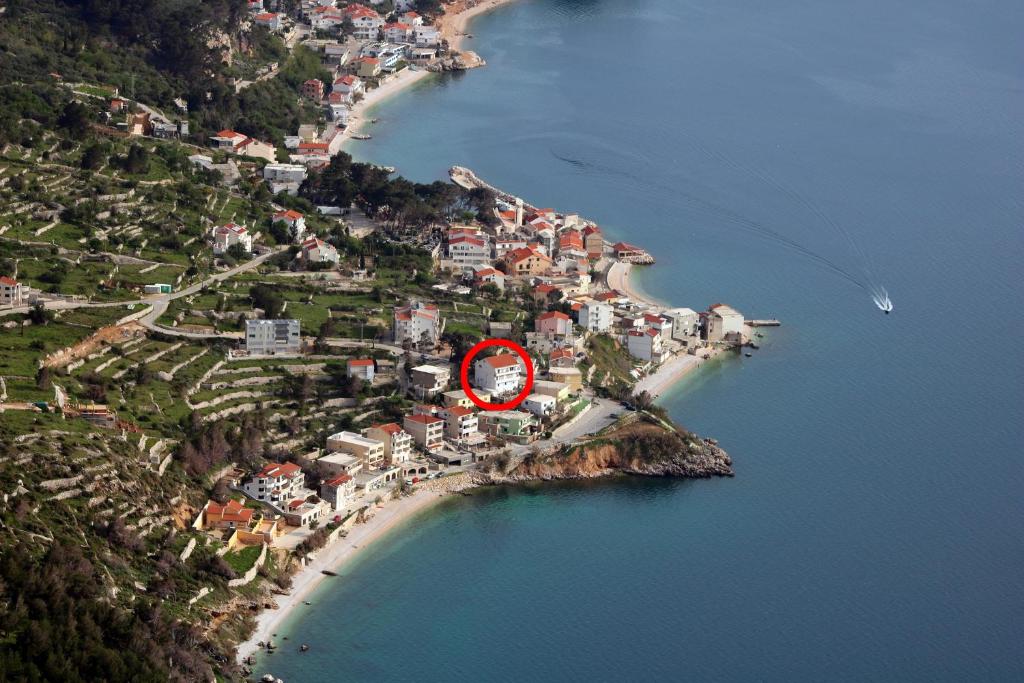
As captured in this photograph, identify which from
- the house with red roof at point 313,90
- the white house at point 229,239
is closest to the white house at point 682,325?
the white house at point 229,239

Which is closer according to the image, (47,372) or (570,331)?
(47,372)

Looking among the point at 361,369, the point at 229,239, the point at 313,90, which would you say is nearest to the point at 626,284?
the point at 229,239

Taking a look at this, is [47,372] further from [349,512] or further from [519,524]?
[519,524]

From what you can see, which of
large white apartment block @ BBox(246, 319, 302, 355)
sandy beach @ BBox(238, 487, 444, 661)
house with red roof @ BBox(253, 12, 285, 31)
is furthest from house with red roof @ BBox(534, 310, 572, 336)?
house with red roof @ BBox(253, 12, 285, 31)

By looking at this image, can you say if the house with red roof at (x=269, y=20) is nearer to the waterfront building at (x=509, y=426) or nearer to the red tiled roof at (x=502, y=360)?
the red tiled roof at (x=502, y=360)

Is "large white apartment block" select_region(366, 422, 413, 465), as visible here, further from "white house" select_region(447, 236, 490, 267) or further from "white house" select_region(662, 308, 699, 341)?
"white house" select_region(447, 236, 490, 267)

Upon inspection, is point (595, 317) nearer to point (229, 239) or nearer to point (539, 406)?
point (539, 406)

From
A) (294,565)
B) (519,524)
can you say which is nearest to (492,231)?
(519,524)
